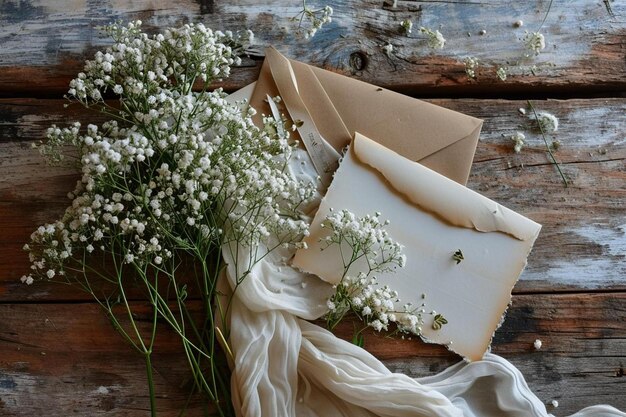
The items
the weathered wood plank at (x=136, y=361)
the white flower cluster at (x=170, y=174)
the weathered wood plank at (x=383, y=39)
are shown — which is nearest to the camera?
the white flower cluster at (x=170, y=174)

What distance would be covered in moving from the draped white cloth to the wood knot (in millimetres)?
388

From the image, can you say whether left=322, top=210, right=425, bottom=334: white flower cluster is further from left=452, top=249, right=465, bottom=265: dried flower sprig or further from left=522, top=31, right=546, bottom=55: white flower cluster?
left=522, top=31, right=546, bottom=55: white flower cluster

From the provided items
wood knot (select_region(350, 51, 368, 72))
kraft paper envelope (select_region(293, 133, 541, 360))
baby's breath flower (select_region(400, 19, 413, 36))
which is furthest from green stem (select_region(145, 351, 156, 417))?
baby's breath flower (select_region(400, 19, 413, 36))

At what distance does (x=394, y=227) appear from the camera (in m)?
1.30

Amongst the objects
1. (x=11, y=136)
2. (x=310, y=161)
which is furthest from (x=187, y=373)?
(x=11, y=136)

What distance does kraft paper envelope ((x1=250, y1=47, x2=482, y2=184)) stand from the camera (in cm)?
133

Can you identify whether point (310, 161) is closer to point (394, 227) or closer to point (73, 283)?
point (394, 227)

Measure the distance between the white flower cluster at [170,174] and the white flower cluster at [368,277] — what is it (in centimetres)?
7

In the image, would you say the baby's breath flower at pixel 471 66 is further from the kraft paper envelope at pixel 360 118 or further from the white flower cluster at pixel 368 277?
the white flower cluster at pixel 368 277

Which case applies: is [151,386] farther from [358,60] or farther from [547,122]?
[547,122]

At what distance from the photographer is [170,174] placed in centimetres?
116

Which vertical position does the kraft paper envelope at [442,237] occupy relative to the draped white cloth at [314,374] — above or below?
above

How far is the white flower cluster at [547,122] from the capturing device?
4.63 ft

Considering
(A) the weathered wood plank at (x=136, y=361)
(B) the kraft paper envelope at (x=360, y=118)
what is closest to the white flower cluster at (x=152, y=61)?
(B) the kraft paper envelope at (x=360, y=118)
